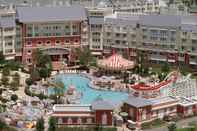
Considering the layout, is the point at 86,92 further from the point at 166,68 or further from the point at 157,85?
the point at 166,68

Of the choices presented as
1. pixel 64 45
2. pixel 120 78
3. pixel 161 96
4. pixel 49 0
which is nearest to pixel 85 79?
pixel 120 78

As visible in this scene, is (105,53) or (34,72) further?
(105,53)

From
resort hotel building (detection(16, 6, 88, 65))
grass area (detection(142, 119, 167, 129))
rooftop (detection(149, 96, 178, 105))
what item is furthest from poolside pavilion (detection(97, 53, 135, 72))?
grass area (detection(142, 119, 167, 129))

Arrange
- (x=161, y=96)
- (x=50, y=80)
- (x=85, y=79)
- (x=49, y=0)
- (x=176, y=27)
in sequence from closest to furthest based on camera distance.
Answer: (x=161, y=96), (x=50, y=80), (x=85, y=79), (x=176, y=27), (x=49, y=0)

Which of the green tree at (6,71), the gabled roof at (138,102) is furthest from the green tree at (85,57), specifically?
the gabled roof at (138,102)

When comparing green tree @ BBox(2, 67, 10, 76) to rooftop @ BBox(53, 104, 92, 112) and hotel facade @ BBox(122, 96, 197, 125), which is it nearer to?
rooftop @ BBox(53, 104, 92, 112)

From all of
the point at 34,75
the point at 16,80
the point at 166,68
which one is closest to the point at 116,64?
the point at 166,68

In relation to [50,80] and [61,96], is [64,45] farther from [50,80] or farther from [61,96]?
[61,96]
